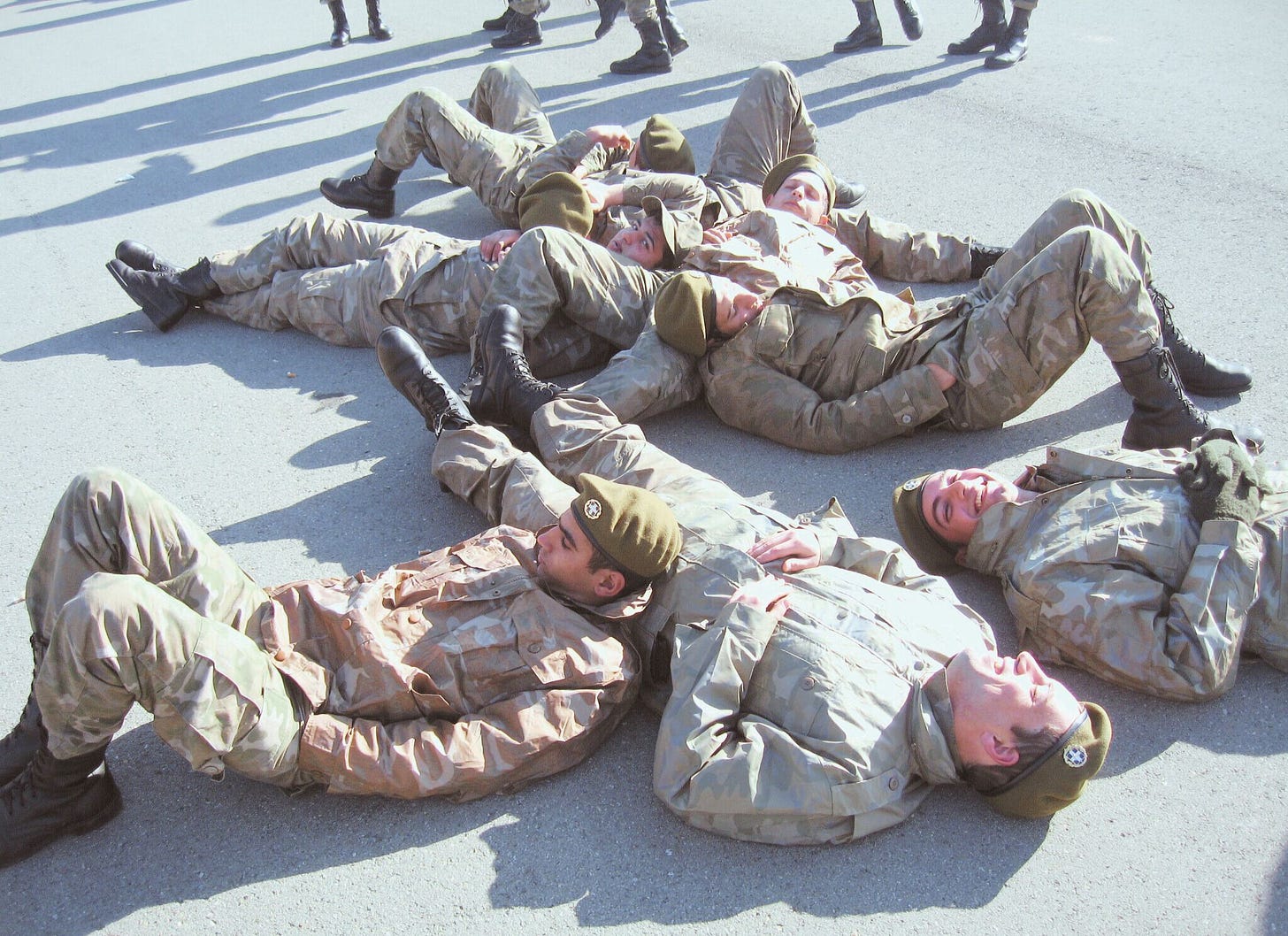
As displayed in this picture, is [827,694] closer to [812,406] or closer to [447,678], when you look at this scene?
[447,678]

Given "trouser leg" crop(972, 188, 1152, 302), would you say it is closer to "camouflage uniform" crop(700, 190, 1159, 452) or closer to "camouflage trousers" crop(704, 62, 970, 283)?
"camouflage uniform" crop(700, 190, 1159, 452)

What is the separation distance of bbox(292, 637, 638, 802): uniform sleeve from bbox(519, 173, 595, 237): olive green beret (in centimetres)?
228

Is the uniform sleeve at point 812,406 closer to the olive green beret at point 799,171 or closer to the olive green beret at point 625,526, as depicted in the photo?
the olive green beret at point 625,526

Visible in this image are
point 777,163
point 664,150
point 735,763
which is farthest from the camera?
point 777,163

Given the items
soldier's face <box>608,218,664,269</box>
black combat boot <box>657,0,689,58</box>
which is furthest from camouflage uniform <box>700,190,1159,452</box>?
black combat boot <box>657,0,689,58</box>

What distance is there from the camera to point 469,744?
2.39 meters

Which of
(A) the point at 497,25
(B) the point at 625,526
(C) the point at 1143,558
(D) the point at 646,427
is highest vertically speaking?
(A) the point at 497,25

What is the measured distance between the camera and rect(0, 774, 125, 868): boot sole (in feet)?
7.58

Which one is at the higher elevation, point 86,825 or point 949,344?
point 949,344

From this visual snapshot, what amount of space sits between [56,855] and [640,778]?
4.33ft

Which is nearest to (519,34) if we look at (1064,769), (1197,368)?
(1197,368)

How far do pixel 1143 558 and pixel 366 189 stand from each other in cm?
415

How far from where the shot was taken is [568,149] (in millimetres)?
4887

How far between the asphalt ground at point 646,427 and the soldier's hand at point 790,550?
57 centimetres
